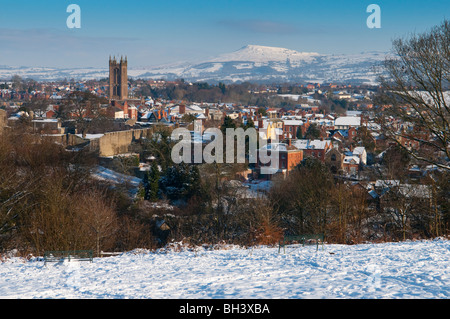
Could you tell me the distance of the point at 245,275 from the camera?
5.38m

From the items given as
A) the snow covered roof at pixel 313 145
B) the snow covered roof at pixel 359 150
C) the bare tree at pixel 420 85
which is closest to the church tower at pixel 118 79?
the snow covered roof at pixel 313 145

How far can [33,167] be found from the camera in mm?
13328

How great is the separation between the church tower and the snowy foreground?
2523 inches

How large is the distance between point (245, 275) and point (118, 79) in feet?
221

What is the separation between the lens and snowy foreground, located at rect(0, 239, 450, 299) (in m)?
4.61

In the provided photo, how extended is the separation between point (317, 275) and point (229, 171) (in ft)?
44.8

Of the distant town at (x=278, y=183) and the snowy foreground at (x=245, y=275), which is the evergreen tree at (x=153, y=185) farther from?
the snowy foreground at (x=245, y=275)

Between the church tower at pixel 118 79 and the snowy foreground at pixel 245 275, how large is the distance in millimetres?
64074

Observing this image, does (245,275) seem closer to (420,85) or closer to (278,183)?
(420,85)

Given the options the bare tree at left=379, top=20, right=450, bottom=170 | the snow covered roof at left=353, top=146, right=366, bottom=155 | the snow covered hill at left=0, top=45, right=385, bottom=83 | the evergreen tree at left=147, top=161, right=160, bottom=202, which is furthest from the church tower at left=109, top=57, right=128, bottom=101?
the snow covered hill at left=0, top=45, right=385, bottom=83

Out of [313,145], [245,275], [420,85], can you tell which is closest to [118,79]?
[313,145]

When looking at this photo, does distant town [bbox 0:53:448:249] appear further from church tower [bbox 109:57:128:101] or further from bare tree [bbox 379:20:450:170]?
church tower [bbox 109:57:128:101]

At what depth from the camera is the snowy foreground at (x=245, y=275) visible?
4613 mm
